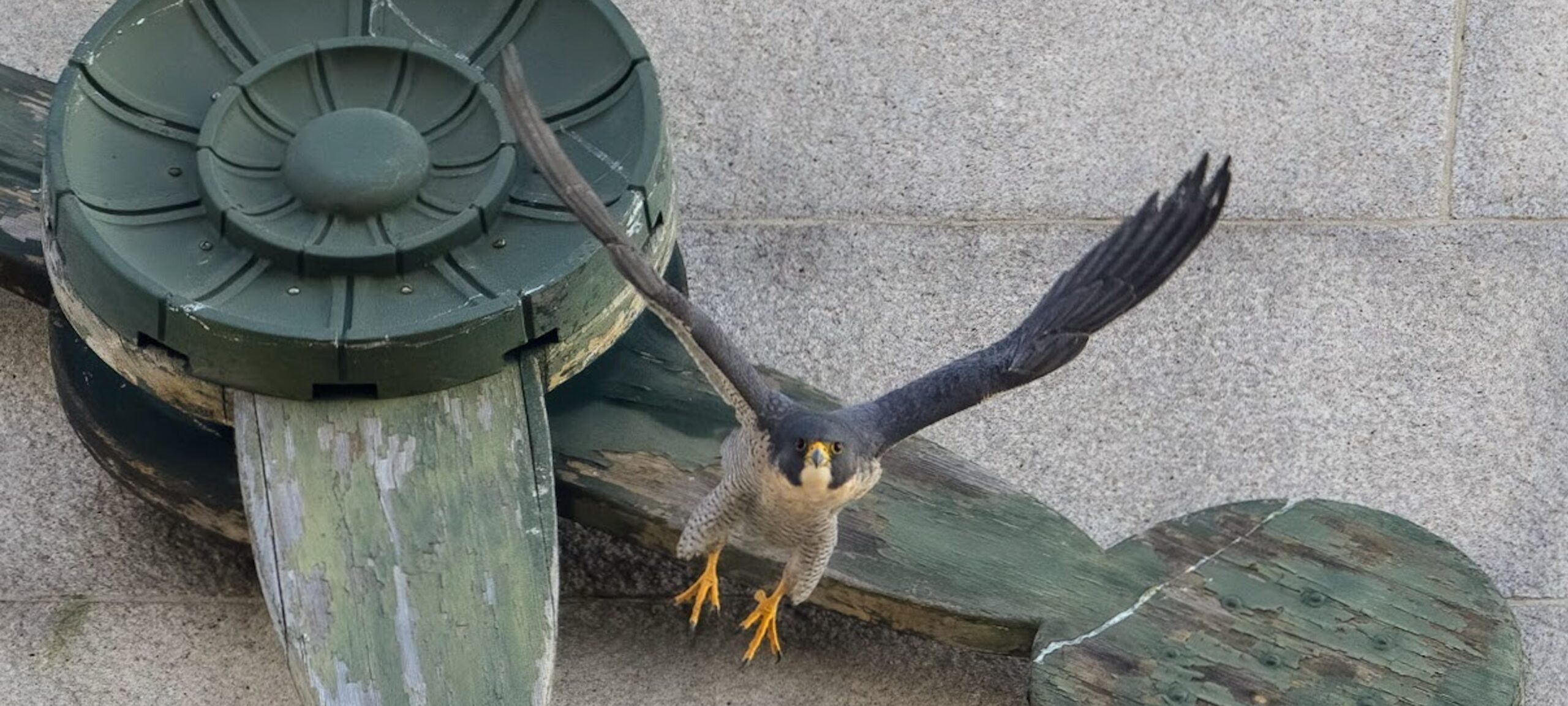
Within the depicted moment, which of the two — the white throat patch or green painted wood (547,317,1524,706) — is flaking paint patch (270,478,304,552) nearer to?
green painted wood (547,317,1524,706)

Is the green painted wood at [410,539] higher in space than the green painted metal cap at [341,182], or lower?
lower

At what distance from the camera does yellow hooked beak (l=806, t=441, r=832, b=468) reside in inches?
146

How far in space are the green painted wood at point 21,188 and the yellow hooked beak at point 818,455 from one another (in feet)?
5.03

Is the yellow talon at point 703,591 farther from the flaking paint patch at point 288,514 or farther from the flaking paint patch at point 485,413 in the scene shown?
the flaking paint patch at point 288,514

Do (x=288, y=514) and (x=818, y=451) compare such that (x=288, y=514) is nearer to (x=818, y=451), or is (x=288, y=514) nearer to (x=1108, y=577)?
(x=818, y=451)

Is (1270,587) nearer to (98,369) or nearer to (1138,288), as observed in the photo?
(1138,288)

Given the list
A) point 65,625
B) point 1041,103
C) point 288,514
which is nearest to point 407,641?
point 288,514

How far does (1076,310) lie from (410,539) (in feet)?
3.88

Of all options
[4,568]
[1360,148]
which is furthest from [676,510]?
[1360,148]

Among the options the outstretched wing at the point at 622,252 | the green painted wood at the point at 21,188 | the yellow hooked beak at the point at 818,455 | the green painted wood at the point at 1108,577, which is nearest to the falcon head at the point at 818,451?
the yellow hooked beak at the point at 818,455

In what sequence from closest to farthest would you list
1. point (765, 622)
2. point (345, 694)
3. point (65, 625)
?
point (345, 694) → point (765, 622) → point (65, 625)

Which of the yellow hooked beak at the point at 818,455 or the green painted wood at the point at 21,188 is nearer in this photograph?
the yellow hooked beak at the point at 818,455

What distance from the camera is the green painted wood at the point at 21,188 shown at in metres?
4.19

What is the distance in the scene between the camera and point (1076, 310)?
376cm
